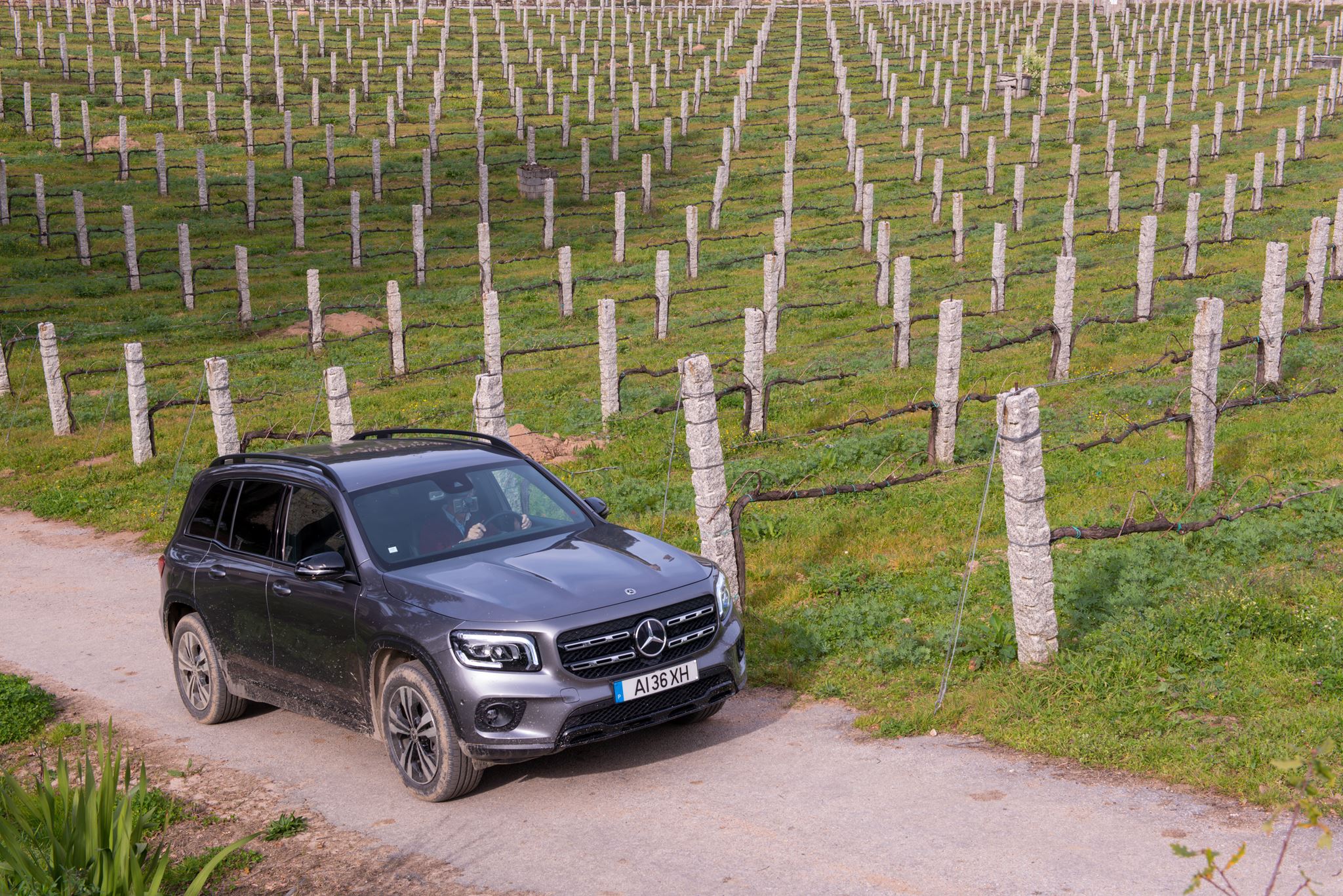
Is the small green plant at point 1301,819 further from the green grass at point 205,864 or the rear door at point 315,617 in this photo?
the rear door at point 315,617

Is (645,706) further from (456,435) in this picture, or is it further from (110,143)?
(110,143)

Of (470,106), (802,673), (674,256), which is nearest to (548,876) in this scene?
(802,673)

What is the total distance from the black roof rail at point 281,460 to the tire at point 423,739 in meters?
1.42

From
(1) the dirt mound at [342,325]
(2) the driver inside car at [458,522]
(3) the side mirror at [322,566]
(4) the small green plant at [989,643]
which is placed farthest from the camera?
(1) the dirt mound at [342,325]

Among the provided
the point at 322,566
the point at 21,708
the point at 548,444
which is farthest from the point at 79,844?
the point at 548,444

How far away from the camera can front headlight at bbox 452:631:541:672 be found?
649cm

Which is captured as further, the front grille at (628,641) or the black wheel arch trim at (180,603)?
the black wheel arch trim at (180,603)

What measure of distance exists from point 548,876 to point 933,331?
18.6 metres

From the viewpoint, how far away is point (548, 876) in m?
5.76

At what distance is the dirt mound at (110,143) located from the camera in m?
39.4

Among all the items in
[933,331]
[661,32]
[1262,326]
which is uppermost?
[661,32]

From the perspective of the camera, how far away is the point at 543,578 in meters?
6.90

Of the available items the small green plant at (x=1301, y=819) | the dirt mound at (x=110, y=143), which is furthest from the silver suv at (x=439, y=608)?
the dirt mound at (x=110, y=143)

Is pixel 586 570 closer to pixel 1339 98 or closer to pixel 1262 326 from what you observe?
pixel 1262 326
